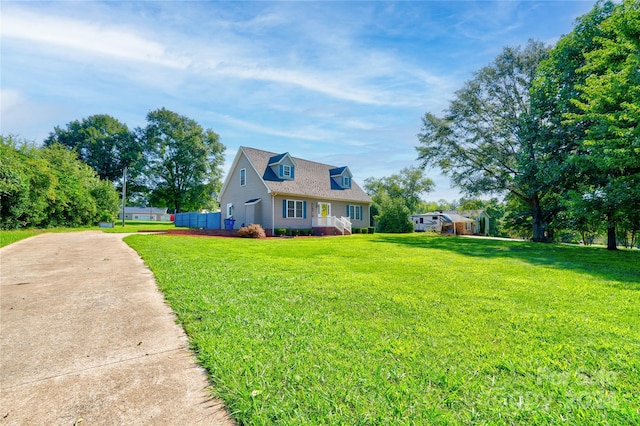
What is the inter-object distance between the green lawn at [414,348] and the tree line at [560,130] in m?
8.48

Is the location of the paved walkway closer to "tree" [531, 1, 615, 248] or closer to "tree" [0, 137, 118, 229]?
"tree" [0, 137, 118, 229]

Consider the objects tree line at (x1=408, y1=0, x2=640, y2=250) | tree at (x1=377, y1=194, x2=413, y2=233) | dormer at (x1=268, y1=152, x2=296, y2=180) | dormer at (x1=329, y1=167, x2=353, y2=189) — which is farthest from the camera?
dormer at (x1=329, y1=167, x2=353, y2=189)

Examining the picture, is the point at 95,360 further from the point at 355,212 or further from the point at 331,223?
the point at 355,212

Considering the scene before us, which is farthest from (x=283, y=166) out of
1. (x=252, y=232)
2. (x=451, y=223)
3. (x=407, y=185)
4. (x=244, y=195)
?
(x=407, y=185)

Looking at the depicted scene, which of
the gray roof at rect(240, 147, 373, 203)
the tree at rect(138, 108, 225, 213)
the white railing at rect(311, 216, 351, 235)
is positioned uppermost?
the tree at rect(138, 108, 225, 213)

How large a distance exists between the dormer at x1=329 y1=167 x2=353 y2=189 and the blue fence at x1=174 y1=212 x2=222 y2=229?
11.1 m

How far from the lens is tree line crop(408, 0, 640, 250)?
1062cm

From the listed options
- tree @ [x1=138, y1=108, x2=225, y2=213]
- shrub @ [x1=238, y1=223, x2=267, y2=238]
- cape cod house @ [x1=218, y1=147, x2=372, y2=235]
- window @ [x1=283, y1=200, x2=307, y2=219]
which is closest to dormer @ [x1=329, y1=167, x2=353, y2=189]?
cape cod house @ [x1=218, y1=147, x2=372, y2=235]

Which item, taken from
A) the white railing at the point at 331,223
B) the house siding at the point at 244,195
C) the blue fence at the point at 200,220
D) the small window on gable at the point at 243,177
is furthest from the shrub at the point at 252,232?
the blue fence at the point at 200,220

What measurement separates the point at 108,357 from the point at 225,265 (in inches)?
169

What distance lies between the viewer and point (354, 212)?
989 inches

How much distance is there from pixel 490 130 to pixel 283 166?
15418 millimetres

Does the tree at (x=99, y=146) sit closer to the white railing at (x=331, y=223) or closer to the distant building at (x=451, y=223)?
the white railing at (x=331, y=223)

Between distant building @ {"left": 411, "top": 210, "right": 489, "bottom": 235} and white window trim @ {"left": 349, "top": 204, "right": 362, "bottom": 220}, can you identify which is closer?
white window trim @ {"left": 349, "top": 204, "right": 362, "bottom": 220}
